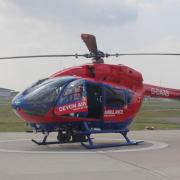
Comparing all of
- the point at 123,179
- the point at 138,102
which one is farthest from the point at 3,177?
the point at 138,102

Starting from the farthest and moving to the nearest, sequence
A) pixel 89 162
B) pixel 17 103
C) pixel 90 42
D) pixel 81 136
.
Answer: pixel 81 136, pixel 17 103, pixel 90 42, pixel 89 162

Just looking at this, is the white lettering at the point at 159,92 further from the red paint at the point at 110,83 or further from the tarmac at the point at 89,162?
the tarmac at the point at 89,162

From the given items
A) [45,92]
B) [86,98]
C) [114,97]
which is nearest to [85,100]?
[86,98]

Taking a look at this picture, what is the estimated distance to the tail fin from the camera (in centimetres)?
1825

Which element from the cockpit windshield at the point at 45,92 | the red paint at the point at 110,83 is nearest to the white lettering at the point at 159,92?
the red paint at the point at 110,83

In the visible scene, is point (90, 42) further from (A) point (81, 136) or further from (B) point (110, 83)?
(A) point (81, 136)

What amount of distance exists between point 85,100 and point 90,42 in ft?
6.39

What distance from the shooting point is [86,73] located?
16.2 metres

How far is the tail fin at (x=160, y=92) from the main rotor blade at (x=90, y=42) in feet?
10.9

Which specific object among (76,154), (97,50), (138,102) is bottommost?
(76,154)

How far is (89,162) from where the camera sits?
12.0m

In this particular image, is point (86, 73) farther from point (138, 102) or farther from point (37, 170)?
point (37, 170)

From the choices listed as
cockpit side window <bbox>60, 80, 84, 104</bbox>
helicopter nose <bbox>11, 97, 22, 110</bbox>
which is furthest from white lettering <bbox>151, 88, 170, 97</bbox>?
helicopter nose <bbox>11, 97, 22, 110</bbox>

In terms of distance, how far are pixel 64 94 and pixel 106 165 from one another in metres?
4.51
